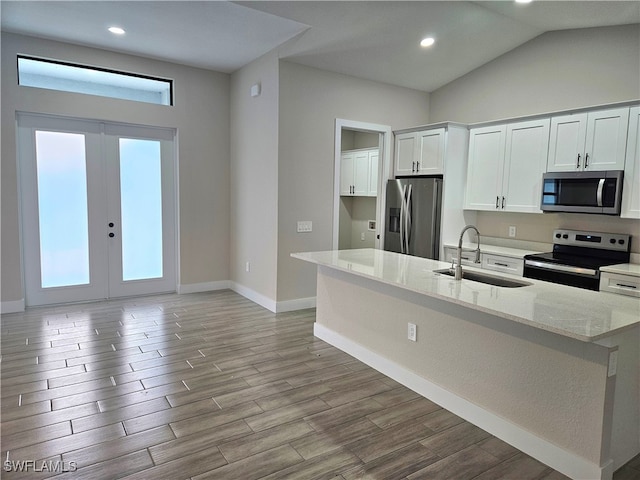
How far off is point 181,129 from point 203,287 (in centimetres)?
222

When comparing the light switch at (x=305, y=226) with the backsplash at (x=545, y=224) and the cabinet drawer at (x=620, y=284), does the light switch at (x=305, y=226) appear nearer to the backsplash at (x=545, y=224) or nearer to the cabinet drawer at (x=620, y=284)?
the backsplash at (x=545, y=224)

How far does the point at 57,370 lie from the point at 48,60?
3.55m

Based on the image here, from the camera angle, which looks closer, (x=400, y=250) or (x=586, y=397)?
(x=586, y=397)

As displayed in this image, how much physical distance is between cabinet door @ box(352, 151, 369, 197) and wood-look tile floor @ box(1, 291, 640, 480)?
120 inches

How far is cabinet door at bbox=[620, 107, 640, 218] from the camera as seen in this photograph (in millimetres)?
3600

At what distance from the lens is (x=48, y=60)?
4.70 meters

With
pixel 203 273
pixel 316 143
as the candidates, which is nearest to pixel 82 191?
pixel 203 273

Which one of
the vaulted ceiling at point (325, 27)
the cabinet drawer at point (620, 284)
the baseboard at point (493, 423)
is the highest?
the vaulted ceiling at point (325, 27)

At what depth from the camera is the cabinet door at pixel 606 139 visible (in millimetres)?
3695

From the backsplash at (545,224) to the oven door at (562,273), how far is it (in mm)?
695

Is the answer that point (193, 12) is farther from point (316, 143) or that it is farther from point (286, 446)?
point (286, 446)

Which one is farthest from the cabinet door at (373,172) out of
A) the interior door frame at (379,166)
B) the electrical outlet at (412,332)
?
the electrical outlet at (412,332)

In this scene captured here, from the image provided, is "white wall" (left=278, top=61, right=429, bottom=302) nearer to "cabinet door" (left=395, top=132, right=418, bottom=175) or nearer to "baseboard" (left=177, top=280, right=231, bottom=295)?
"cabinet door" (left=395, top=132, right=418, bottom=175)

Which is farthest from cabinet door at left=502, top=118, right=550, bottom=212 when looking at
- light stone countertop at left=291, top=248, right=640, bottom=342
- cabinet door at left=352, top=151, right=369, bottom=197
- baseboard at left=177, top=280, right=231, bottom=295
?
baseboard at left=177, top=280, right=231, bottom=295
